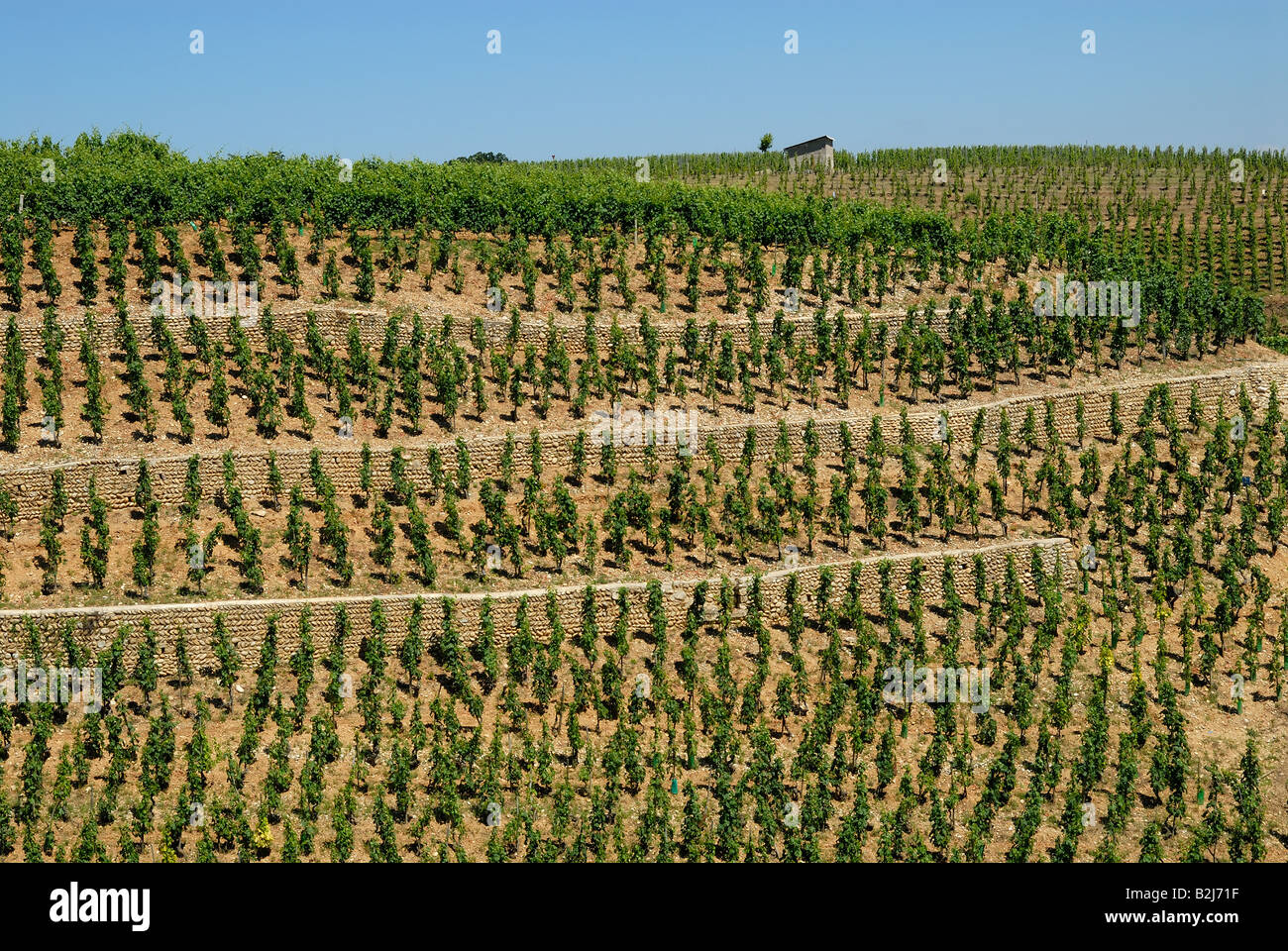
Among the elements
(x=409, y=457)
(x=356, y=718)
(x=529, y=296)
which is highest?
(x=529, y=296)

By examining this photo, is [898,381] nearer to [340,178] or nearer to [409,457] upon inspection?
[409,457]

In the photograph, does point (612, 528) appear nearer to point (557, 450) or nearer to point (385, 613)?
point (557, 450)

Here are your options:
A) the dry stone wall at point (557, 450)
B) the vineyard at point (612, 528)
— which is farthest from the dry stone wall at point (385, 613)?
the dry stone wall at point (557, 450)

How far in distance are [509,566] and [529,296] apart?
878 centimetres

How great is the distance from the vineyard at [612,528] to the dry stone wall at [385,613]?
68 millimetres

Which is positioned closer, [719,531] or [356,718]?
[356,718]

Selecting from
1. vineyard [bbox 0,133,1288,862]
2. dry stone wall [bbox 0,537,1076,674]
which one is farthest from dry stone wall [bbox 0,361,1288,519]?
dry stone wall [bbox 0,537,1076,674]

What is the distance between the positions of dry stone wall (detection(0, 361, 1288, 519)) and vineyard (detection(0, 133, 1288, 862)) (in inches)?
3.0

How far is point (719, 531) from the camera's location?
28828 millimetres

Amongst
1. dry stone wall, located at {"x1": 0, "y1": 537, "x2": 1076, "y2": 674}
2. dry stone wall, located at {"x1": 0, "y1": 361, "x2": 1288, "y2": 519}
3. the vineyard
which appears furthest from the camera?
dry stone wall, located at {"x1": 0, "y1": 361, "x2": 1288, "y2": 519}

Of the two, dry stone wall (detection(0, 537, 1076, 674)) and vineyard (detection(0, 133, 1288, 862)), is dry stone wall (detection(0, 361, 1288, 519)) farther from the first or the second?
dry stone wall (detection(0, 537, 1076, 674))

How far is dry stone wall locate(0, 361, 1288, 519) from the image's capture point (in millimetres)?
27047

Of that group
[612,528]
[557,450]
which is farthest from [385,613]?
[557,450]
